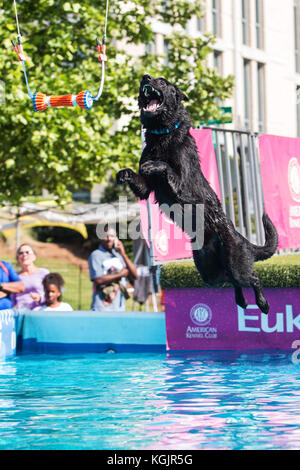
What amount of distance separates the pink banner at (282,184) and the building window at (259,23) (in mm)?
20830

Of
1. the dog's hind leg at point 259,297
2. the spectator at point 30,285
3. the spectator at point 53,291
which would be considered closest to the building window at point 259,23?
the spectator at point 30,285

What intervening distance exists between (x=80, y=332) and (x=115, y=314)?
0.49 meters

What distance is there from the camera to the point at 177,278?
858 centimetres

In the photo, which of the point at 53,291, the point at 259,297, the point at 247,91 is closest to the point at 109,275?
the point at 53,291

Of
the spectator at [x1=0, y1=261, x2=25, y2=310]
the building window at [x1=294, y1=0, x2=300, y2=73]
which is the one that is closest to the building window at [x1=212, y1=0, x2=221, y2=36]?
the building window at [x1=294, y1=0, x2=300, y2=73]

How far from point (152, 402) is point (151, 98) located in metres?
2.27

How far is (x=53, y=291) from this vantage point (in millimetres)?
9391

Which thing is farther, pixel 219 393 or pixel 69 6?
pixel 69 6

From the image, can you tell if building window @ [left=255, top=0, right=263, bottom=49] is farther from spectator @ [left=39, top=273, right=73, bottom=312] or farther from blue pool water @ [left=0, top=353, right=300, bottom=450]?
blue pool water @ [left=0, top=353, right=300, bottom=450]

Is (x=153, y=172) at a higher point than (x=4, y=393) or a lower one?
higher

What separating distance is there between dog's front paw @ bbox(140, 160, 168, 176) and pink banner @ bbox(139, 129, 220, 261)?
341 centimetres
